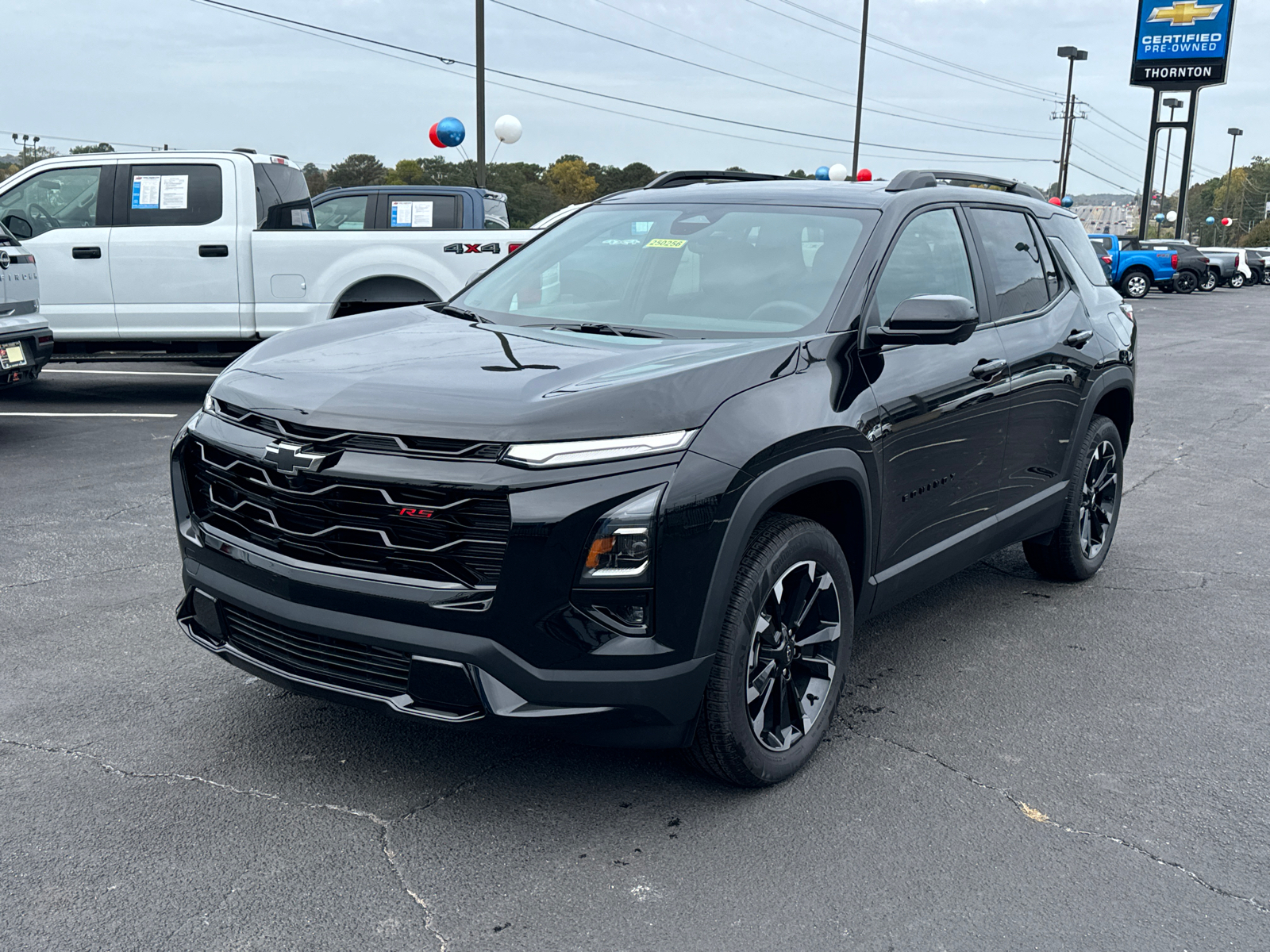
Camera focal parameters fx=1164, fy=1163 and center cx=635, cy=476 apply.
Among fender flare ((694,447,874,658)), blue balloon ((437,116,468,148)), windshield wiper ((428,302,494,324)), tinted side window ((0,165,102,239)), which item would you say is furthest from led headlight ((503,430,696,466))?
blue balloon ((437,116,468,148))

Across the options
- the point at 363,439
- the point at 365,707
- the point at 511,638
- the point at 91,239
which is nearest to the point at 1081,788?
the point at 511,638

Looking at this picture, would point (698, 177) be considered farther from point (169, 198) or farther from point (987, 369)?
point (169, 198)

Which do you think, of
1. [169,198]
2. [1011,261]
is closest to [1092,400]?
[1011,261]

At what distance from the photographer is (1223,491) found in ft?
25.4

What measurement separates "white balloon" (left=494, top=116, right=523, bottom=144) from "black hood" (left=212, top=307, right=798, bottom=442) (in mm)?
19210

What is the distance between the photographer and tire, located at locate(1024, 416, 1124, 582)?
5312 millimetres

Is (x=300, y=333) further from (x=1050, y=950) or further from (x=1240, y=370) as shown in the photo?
(x=1240, y=370)

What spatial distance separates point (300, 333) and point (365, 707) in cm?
150

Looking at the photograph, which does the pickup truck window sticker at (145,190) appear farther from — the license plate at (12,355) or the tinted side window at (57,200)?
the license plate at (12,355)

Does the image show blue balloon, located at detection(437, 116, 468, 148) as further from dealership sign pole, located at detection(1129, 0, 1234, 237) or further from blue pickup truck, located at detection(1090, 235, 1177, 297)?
dealership sign pole, located at detection(1129, 0, 1234, 237)

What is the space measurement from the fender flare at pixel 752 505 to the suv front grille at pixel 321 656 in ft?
2.57

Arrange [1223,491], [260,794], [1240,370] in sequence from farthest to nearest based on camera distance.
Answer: [1240,370], [1223,491], [260,794]

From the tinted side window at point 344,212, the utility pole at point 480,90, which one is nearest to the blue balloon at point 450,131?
the utility pole at point 480,90

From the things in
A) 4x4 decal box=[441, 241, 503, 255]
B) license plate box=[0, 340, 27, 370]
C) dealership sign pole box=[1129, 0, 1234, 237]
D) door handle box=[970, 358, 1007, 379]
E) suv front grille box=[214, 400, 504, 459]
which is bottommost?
license plate box=[0, 340, 27, 370]
